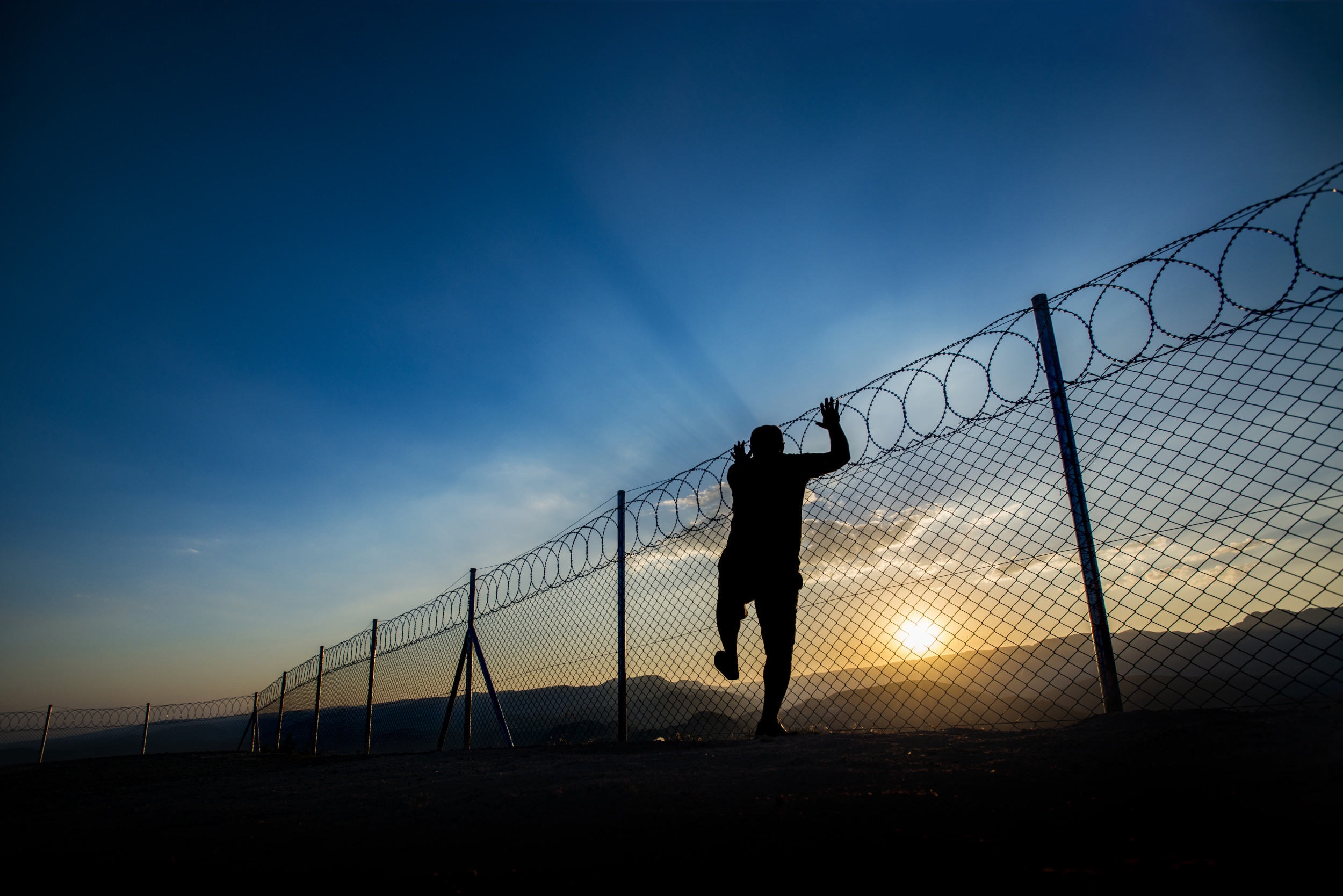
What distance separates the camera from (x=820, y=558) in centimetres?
372

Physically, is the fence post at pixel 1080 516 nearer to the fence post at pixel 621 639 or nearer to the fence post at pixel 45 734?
the fence post at pixel 621 639

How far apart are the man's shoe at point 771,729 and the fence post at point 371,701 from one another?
6.76 metres

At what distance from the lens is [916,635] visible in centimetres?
322

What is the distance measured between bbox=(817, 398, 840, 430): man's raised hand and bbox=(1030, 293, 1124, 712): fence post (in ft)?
3.68

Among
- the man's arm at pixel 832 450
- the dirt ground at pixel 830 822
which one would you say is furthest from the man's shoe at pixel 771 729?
the man's arm at pixel 832 450

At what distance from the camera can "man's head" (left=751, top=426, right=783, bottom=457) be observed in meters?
3.85

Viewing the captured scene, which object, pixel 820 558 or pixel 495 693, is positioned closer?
pixel 820 558

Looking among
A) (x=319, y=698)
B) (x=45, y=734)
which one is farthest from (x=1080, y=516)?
(x=45, y=734)

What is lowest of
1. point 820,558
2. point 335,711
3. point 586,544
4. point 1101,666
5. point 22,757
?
point 22,757

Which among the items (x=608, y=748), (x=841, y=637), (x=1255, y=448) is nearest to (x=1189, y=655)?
(x=1255, y=448)

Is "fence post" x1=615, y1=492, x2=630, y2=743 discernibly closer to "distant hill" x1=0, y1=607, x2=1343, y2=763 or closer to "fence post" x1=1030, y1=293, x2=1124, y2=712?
"distant hill" x1=0, y1=607, x2=1343, y2=763

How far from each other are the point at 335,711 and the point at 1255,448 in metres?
13.5

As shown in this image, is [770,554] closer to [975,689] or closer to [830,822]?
[975,689]

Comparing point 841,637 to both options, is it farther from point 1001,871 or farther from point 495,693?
point 495,693
